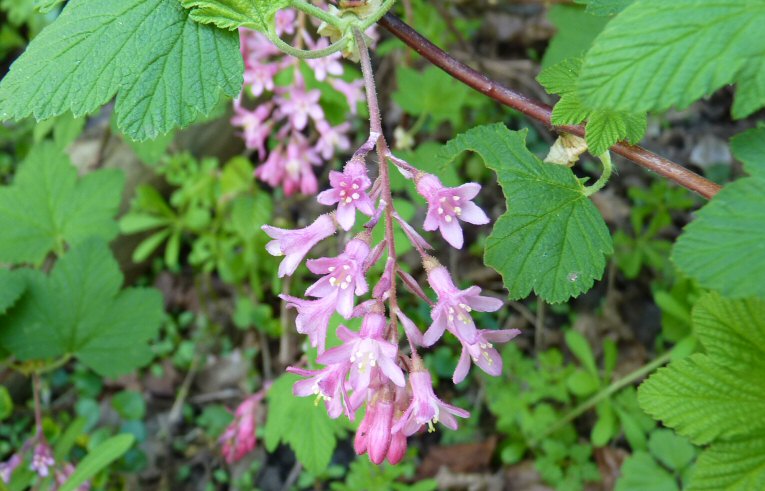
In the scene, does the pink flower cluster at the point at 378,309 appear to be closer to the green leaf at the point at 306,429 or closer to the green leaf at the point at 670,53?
the green leaf at the point at 670,53

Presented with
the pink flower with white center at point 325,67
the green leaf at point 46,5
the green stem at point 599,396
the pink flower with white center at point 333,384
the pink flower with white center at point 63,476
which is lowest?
the green stem at point 599,396

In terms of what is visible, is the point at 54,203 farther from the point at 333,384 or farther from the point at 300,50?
the point at 333,384

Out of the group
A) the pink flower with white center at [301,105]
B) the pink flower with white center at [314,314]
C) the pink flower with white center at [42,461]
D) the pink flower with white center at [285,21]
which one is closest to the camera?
the pink flower with white center at [314,314]

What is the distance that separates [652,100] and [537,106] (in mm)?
539

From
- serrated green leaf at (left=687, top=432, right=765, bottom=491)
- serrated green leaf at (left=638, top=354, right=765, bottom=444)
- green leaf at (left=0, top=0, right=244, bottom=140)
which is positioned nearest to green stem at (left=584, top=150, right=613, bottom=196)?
serrated green leaf at (left=638, top=354, right=765, bottom=444)

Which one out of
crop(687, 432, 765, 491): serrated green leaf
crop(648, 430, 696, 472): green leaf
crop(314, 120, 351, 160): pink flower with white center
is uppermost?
crop(314, 120, 351, 160): pink flower with white center

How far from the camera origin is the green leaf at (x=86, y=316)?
2574 millimetres

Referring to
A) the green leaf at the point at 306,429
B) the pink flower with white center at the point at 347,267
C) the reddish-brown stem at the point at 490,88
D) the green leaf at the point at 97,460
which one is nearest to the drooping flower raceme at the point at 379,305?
the pink flower with white center at the point at 347,267

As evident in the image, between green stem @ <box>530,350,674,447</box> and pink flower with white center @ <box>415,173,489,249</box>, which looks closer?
pink flower with white center @ <box>415,173,489,249</box>

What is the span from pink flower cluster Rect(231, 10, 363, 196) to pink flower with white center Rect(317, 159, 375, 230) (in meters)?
1.16

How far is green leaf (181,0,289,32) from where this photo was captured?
4.82 ft

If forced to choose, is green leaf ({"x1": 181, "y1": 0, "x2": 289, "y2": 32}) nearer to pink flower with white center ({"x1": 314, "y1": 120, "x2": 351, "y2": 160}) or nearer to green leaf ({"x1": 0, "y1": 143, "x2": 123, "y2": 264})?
pink flower with white center ({"x1": 314, "y1": 120, "x2": 351, "y2": 160})

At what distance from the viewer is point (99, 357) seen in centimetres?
270

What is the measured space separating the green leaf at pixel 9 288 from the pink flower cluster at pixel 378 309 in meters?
1.35
